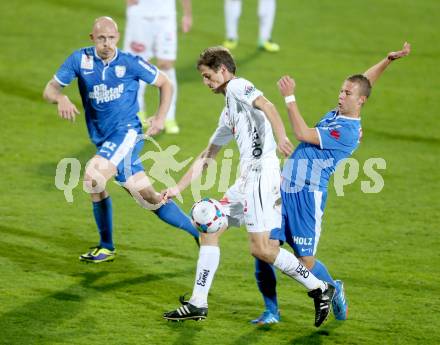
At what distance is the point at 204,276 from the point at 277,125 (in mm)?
1274

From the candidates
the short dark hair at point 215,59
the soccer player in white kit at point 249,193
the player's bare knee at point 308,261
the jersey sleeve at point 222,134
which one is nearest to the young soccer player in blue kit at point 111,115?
the jersey sleeve at point 222,134

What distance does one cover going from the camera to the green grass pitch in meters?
7.57

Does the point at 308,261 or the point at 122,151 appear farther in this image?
the point at 122,151

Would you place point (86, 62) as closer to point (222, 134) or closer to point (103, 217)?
point (103, 217)

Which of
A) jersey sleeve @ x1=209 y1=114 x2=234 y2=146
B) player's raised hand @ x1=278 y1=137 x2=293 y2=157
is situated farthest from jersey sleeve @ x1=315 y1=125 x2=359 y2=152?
jersey sleeve @ x1=209 y1=114 x2=234 y2=146

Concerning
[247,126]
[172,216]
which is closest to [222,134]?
[247,126]

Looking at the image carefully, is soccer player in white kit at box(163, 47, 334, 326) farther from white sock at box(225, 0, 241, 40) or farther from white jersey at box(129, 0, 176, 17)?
white sock at box(225, 0, 241, 40)

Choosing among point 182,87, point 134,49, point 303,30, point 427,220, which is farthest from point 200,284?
point 303,30

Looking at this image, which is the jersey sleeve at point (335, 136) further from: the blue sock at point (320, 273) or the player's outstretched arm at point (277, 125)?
the blue sock at point (320, 273)

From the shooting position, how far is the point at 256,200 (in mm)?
7309

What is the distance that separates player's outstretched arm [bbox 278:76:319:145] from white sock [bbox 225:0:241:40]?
10.2 meters

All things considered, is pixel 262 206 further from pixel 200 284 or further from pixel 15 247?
pixel 15 247

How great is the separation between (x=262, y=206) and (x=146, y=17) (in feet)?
21.5

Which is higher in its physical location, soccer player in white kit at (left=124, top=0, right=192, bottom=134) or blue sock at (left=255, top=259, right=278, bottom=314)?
soccer player in white kit at (left=124, top=0, right=192, bottom=134)
